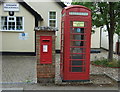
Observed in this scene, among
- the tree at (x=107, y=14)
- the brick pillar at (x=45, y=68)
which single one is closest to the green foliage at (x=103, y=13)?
the tree at (x=107, y=14)

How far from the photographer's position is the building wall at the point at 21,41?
14134 millimetres

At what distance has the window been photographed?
46.3 feet

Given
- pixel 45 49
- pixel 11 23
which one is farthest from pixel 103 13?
pixel 11 23

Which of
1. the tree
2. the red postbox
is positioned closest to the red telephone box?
the red postbox

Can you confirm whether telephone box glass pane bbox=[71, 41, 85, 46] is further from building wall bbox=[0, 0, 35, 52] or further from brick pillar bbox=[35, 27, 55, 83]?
building wall bbox=[0, 0, 35, 52]

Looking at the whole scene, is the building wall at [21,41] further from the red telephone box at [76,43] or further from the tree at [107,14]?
the red telephone box at [76,43]

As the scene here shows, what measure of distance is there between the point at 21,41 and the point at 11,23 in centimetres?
151

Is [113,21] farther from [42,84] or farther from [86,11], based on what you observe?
[42,84]

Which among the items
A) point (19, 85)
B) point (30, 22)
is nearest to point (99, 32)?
point (30, 22)

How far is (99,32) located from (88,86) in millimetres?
12612

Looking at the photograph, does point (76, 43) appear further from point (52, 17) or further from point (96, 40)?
point (96, 40)

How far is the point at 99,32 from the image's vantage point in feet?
60.6

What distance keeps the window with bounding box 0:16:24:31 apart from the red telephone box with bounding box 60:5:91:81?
26.8 ft

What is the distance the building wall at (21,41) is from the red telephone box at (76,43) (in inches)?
309
